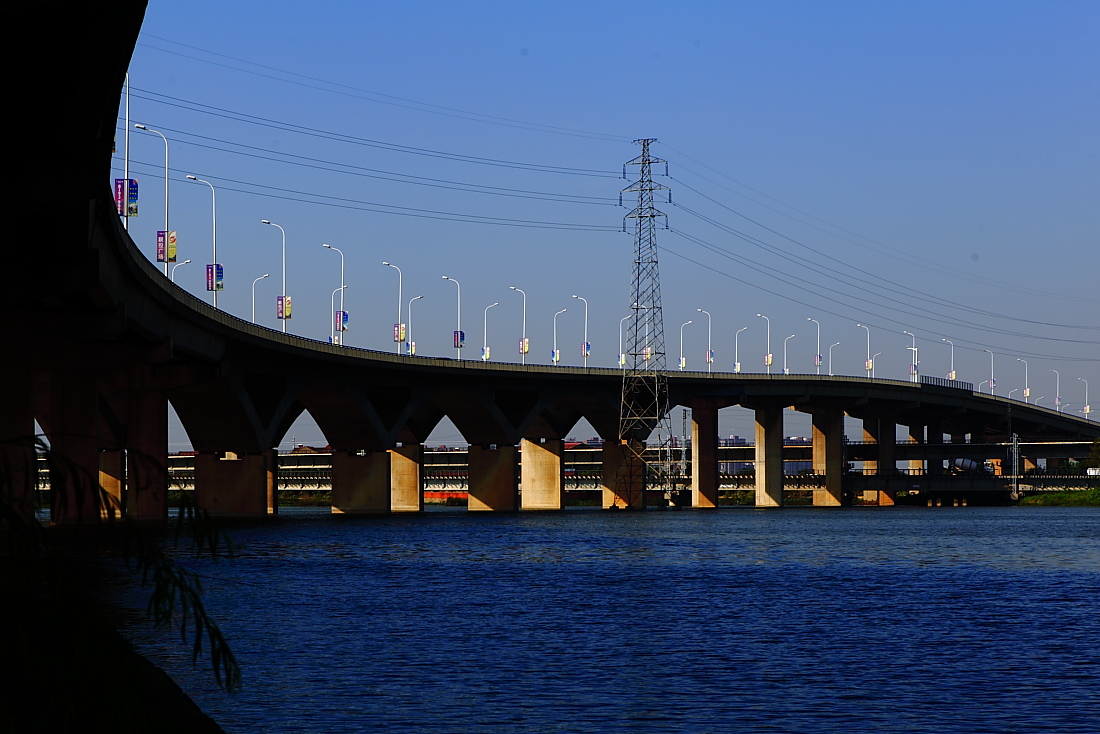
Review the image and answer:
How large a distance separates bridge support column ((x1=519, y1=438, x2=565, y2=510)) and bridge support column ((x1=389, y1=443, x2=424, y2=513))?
51.9 feet

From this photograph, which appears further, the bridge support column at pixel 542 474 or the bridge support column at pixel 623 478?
the bridge support column at pixel 542 474

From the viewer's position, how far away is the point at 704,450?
158 metres

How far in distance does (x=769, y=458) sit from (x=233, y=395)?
82118 millimetres

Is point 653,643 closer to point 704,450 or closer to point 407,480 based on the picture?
point 407,480

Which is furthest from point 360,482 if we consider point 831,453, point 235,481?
point 831,453

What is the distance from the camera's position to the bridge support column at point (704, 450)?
156m

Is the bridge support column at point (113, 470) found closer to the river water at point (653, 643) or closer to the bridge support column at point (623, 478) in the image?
the river water at point (653, 643)

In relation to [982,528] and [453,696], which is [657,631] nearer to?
[453,696]

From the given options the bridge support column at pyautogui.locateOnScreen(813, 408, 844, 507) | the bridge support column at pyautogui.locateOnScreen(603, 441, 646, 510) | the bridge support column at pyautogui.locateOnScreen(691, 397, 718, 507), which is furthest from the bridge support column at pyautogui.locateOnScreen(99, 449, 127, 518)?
the bridge support column at pyautogui.locateOnScreen(813, 408, 844, 507)

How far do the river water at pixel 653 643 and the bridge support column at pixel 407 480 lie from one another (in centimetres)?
8127

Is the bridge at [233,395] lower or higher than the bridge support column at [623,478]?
higher

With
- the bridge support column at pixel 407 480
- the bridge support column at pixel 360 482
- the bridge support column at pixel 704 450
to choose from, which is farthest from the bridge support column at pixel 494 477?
the bridge support column at pixel 704 450

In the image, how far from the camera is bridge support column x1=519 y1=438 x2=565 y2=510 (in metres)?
156

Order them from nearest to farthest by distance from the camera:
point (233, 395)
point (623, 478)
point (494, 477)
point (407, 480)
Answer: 1. point (233, 395)
2. point (407, 480)
3. point (494, 477)
4. point (623, 478)
